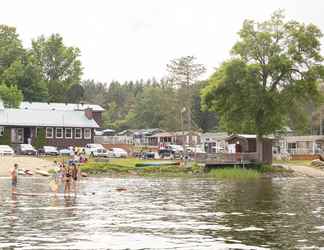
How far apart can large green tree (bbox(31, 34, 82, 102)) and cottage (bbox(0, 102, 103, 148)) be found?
45167mm

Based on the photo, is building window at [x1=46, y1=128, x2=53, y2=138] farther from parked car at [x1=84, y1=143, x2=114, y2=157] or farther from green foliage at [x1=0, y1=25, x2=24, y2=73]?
green foliage at [x1=0, y1=25, x2=24, y2=73]

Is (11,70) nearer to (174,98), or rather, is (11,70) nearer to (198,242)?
(174,98)

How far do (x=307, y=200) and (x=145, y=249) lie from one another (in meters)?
22.2

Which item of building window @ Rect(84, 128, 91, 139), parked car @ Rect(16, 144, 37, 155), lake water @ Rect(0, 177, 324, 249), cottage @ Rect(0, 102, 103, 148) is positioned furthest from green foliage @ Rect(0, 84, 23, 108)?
lake water @ Rect(0, 177, 324, 249)

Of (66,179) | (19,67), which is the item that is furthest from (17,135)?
(66,179)

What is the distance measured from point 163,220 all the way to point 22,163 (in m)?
45.9

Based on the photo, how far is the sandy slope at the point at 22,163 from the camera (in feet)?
232

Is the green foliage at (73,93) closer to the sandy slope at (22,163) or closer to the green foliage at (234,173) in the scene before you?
the sandy slope at (22,163)

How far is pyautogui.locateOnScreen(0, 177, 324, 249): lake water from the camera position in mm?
24344

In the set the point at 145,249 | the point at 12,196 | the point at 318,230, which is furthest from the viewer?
the point at 12,196

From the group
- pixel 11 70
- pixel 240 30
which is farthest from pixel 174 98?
pixel 240 30

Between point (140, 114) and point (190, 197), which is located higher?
point (140, 114)

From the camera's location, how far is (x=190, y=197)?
1750 inches

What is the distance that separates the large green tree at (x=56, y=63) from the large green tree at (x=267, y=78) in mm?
75186
